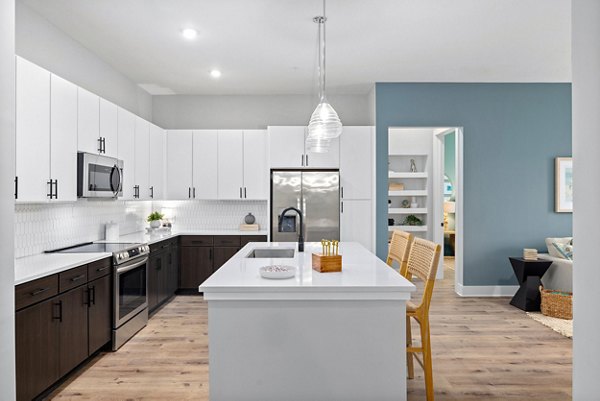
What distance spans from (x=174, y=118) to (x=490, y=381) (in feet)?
17.0

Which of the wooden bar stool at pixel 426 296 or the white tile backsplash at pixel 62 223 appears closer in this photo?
the wooden bar stool at pixel 426 296

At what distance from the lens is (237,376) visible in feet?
6.91

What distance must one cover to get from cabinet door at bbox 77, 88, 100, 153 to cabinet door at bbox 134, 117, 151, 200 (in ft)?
3.16

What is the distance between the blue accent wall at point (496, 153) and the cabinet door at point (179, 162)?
2580 millimetres

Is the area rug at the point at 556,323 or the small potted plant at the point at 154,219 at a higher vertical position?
the small potted plant at the point at 154,219

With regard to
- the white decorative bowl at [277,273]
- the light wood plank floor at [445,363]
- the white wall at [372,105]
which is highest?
the white wall at [372,105]

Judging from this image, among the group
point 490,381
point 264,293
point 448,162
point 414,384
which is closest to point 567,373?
point 490,381

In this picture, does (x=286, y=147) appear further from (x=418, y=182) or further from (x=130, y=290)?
(x=130, y=290)

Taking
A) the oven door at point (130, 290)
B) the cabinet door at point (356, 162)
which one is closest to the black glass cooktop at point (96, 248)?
the oven door at point (130, 290)

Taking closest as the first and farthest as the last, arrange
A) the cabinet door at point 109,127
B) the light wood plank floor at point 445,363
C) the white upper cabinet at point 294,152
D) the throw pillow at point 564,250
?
the light wood plank floor at point 445,363 < the cabinet door at point 109,127 < the throw pillow at point 564,250 < the white upper cabinet at point 294,152

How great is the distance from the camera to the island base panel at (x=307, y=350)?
6.93ft

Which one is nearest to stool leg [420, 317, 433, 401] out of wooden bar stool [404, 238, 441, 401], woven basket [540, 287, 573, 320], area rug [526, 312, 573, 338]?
wooden bar stool [404, 238, 441, 401]

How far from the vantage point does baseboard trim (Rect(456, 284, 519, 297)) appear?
543cm

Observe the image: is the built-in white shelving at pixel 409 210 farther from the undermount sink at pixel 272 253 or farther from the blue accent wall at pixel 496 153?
the undermount sink at pixel 272 253
